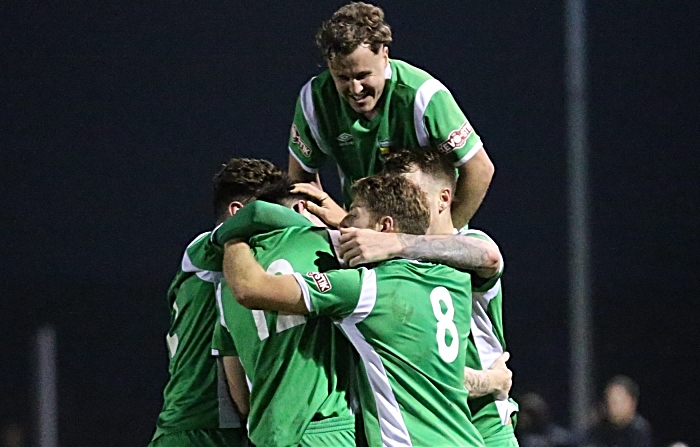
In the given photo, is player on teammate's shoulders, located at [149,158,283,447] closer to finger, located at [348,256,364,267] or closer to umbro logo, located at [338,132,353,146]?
umbro logo, located at [338,132,353,146]

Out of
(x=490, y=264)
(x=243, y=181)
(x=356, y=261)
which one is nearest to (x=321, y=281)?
(x=356, y=261)

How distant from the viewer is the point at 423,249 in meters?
2.54

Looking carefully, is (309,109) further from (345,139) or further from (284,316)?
(284,316)

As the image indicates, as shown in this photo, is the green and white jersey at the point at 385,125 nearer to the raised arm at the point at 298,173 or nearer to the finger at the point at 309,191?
the raised arm at the point at 298,173

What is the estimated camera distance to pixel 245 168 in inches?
120

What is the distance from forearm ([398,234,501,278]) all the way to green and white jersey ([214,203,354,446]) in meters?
0.18

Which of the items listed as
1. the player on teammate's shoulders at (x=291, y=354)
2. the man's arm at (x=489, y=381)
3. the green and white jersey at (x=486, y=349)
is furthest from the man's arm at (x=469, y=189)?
the player on teammate's shoulders at (x=291, y=354)

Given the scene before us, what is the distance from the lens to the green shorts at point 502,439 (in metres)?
2.89

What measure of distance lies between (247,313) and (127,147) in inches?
228

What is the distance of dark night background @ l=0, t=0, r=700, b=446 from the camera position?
7723mm

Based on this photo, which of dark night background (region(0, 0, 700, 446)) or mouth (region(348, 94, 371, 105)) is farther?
dark night background (region(0, 0, 700, 446))

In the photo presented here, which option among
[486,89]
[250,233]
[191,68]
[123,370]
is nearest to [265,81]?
[191,68]

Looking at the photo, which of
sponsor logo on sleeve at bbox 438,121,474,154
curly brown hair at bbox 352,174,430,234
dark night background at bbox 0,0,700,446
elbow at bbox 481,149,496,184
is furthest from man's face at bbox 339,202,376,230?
dark night background at bbox 0,0,700,446

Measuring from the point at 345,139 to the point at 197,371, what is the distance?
804 mm
